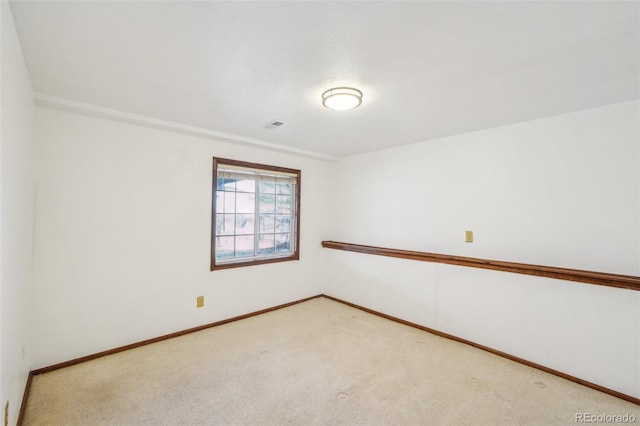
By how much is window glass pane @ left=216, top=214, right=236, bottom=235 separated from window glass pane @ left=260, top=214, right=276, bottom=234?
0.42 meters

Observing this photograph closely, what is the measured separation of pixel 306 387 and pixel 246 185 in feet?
8.07

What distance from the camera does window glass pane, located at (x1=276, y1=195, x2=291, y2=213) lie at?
4.03 m

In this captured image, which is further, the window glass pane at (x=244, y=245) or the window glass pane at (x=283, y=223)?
the window glass pane at (x=283, y=223)

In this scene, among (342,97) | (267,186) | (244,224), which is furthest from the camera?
(267,186)

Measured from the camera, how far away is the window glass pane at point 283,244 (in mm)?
4070

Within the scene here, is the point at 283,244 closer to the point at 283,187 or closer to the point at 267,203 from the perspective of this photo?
the point at 267,203

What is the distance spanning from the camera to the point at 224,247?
3459 millimetres

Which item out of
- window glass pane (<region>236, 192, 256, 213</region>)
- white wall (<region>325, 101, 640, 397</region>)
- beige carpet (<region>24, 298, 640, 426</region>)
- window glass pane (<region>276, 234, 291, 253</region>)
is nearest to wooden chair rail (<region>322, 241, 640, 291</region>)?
white wall (<region>325, 101, 640, 397</region>)

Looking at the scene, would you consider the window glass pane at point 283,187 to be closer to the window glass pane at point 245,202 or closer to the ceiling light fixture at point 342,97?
the window glass pane at point 245,202

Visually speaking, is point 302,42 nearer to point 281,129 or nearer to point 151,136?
point 281,129

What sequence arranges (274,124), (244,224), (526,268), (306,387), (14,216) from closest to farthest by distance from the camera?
(14,216), (306,387), (526,268), (274,124), (244,224)

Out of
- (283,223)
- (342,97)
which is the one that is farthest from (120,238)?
(342,97)

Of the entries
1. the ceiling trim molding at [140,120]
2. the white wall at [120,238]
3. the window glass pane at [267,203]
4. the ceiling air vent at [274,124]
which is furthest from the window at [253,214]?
the ceiling air vent at [274,124]

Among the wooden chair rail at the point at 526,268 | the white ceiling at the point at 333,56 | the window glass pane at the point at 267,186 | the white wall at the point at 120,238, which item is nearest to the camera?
the white ceiling at the point at 333,56
